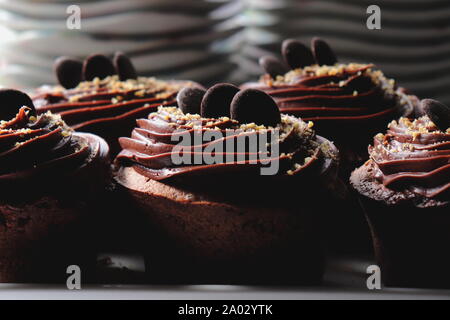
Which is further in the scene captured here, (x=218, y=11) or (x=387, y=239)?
(x=218, y=11)

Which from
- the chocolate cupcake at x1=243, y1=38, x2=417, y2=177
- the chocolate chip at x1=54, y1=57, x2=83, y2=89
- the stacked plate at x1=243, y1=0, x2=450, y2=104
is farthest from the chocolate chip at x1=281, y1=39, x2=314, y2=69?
the chocolate chip at x1=54, y1=57, x2=83, y2=89

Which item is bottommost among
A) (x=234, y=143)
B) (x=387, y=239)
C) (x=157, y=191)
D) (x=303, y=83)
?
(x=387, y=239)

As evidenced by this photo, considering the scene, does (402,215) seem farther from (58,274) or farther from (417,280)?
(58,274)

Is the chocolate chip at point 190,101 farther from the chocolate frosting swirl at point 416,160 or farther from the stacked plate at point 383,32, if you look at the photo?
the stacked plate at point 383,32

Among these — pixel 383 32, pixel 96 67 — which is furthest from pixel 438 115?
pixel 96 67
